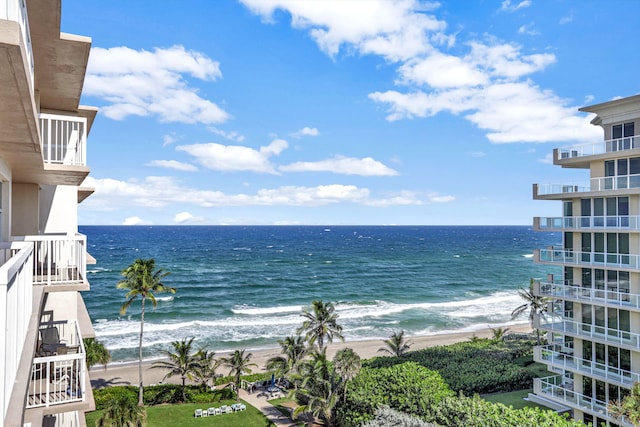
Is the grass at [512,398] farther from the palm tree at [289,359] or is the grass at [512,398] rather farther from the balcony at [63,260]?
the balcony at [63,260]

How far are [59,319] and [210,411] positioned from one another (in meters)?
17.6

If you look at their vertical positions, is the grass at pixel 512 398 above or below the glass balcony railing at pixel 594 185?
below

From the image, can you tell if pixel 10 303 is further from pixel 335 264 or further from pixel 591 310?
pixel 335 264

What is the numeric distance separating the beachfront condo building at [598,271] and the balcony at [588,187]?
0.14ft

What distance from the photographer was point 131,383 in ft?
118

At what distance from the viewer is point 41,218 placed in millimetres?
14305

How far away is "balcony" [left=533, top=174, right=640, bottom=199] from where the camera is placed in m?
21.0

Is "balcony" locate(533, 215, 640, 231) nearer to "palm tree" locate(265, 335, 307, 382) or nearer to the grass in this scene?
the grass

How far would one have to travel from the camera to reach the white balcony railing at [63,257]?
35.1 ft

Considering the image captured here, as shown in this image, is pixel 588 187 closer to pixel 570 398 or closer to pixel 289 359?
pixel 570 398

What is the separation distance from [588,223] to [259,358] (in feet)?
102

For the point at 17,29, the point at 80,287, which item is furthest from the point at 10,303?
the point at 80,287

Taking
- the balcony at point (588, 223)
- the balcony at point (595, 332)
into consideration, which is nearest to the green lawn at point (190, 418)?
the balcony at point (595, 332)

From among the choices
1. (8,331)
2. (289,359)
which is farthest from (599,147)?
(8,331)
